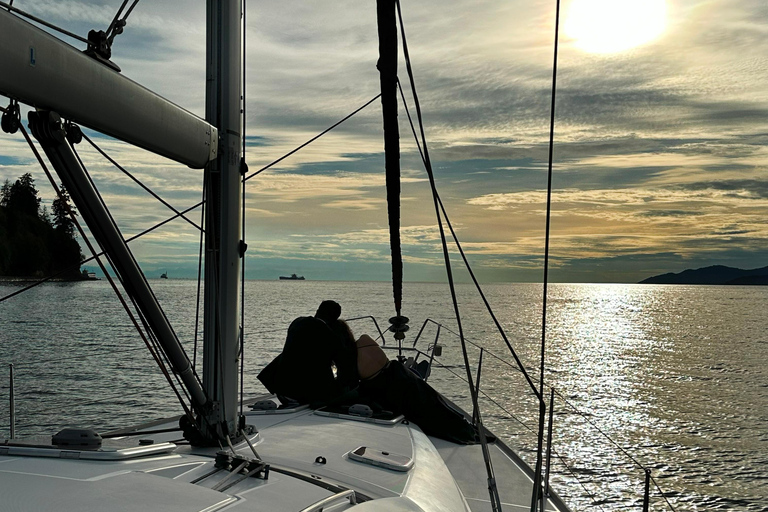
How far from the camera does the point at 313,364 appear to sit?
5867 mm

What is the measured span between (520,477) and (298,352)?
258 centimetres

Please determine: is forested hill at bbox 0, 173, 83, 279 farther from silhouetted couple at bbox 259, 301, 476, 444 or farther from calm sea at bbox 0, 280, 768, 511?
silhouetted couple at bbox 259, 301, 476, 444

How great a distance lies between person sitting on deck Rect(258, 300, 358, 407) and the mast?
1.92 metres

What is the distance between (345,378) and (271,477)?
2.96 m

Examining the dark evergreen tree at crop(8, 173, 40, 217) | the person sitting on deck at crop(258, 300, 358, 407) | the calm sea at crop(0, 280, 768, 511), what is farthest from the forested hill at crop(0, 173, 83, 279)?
the person sitting on deck at crop(258, 300, 358, 407)

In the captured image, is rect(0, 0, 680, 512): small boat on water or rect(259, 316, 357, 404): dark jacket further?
rect(259, 316, 357, 404): dark jacket

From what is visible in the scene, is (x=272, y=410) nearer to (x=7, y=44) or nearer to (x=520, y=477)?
(x=520, y=477)

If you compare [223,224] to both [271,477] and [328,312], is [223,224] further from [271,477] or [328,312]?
[328,312]

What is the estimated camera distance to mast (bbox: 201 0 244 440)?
12.1ft

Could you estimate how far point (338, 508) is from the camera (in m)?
2.79

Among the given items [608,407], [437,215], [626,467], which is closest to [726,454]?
[626,467]

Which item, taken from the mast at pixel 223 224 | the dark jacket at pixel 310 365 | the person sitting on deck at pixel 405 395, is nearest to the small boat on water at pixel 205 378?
the mast at pixel 223 224

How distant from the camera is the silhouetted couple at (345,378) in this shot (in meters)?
5.78

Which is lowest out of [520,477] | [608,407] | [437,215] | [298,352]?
[608,407]
